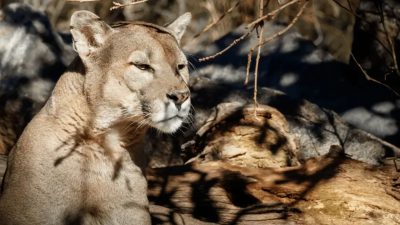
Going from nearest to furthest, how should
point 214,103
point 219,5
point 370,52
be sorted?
1. point 214,103
2. point 370,52
3. point 219,5

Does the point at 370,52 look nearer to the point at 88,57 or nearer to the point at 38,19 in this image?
the point at 38,19

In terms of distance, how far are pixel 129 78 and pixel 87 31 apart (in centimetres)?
45

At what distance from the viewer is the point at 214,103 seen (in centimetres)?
899

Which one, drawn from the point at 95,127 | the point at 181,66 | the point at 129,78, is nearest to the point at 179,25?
the point at 181,66

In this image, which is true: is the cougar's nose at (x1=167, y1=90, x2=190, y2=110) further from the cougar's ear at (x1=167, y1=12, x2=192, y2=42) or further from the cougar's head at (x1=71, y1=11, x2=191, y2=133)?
the cougar's ear at (x1=167, y1=12, x2=192, y2=42)

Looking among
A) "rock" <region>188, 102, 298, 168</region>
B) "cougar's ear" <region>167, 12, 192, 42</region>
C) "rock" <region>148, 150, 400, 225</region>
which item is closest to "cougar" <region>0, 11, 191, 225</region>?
"cougar's ear" <region>167, 12, 192, 42</region>

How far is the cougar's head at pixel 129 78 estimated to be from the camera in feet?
17.7

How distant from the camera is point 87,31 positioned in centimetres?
554

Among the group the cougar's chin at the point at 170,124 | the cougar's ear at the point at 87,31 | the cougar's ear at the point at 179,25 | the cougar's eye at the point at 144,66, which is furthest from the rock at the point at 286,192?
the cougar's ear at the point at 87,31

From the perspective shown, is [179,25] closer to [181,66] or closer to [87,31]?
[181,66]

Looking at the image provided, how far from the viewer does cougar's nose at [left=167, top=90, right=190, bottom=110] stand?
5.34m

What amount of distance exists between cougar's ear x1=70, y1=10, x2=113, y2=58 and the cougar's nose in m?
0.62

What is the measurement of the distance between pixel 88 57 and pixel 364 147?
3804mm

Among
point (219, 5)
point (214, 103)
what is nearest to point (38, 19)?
point (214, 103)
